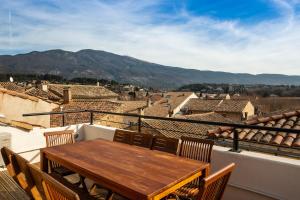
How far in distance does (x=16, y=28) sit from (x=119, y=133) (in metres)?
15.3

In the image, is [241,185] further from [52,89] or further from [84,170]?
[52,89]

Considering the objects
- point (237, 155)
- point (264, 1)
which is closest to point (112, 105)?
point (264, 1)

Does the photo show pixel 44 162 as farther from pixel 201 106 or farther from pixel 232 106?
pixel 201 106

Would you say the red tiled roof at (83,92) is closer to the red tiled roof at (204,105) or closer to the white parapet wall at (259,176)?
the red tiled roof at (204,105)

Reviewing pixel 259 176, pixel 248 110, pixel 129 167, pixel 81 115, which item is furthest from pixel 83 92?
pixel 129 167

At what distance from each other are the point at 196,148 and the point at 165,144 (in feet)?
1.35

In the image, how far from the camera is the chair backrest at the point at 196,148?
A: 123 inches

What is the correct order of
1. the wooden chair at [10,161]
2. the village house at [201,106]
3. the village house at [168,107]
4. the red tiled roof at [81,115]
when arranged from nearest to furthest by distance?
the wooden chair at [10,161] → the red tiled roof at [81,115] → the village house at [168,107] → the village house at [201,106]

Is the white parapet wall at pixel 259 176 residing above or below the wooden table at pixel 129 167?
below

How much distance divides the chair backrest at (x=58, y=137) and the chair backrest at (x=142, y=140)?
111 centimetres

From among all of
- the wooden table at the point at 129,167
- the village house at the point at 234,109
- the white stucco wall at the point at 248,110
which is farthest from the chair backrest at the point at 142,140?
the village house at the point at 234,109

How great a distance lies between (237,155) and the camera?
131 inches

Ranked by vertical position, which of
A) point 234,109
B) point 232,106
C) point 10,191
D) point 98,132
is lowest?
point 234,109

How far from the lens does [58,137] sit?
4.09 m
